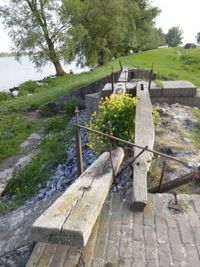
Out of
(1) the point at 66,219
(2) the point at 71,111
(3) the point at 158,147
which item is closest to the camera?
(1) the point at 66,219

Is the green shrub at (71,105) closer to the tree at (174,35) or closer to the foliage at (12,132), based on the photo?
the foliage at (12,132)

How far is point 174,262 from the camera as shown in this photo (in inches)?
100

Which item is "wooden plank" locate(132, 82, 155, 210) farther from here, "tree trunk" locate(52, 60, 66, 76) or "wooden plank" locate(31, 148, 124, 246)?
"tree trunk" locate(52, 60, 66, 76)

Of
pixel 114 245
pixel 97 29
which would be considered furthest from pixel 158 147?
pixel 97 29

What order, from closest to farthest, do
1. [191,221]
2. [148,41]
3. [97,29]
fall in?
1. [191,221]
2. [97,29]
3. [148,41]

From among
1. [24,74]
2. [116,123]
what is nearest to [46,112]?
[116,123]

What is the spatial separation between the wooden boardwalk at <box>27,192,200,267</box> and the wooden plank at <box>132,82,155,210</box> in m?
0.13

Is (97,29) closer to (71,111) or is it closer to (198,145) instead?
(71,111)

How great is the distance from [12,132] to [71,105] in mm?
2805

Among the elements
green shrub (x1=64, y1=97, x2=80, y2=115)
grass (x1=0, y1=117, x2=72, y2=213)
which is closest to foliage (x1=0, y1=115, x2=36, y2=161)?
grass (x1=0, y1=117, x2=72, y2=213)

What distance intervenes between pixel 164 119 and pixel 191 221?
3.91 m

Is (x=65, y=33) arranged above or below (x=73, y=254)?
above

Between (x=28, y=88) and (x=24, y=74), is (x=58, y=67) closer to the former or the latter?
(x=28, y=88)

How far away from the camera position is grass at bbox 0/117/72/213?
261 inches
